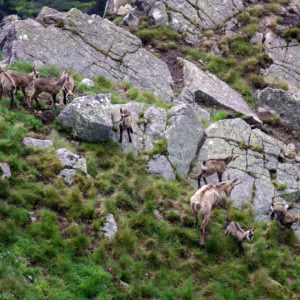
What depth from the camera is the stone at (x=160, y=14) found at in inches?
971

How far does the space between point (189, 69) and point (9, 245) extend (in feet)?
43.2

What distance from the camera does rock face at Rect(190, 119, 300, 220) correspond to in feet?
49.6

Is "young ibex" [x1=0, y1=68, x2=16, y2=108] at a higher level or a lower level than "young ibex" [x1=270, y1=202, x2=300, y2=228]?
higher

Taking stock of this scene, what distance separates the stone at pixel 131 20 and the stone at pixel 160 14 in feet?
2.51

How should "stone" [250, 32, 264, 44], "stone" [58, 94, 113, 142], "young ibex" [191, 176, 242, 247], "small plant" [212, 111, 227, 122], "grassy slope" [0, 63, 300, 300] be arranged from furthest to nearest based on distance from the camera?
"stone" [250, 32, 264, 44]
"small plant" [212, 111, 227, 122]
"stone" [58, 94, 113, 142]
"young ibex" [191, 176, 242, 247]
"grassy slope" [0, 63, 300, 300]

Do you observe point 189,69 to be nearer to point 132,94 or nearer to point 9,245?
point 132,94

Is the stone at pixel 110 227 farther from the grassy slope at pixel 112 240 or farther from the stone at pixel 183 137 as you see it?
the stone at pixel 183 137

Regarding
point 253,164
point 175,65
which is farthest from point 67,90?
point 175,65

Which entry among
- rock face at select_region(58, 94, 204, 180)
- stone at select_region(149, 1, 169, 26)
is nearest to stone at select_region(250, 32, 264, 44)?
stone at select_region(149, 1, 169, 26)

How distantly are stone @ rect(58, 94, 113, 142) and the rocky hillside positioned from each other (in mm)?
36

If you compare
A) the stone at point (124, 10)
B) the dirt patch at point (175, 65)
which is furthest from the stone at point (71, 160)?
the stone at point (124, 10)

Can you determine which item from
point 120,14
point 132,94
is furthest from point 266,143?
point 120,14

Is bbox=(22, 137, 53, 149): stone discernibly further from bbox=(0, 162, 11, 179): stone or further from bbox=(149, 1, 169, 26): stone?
bbox=(149, 1, 169, 26): stone

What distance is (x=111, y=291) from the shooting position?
10445 millimetres
